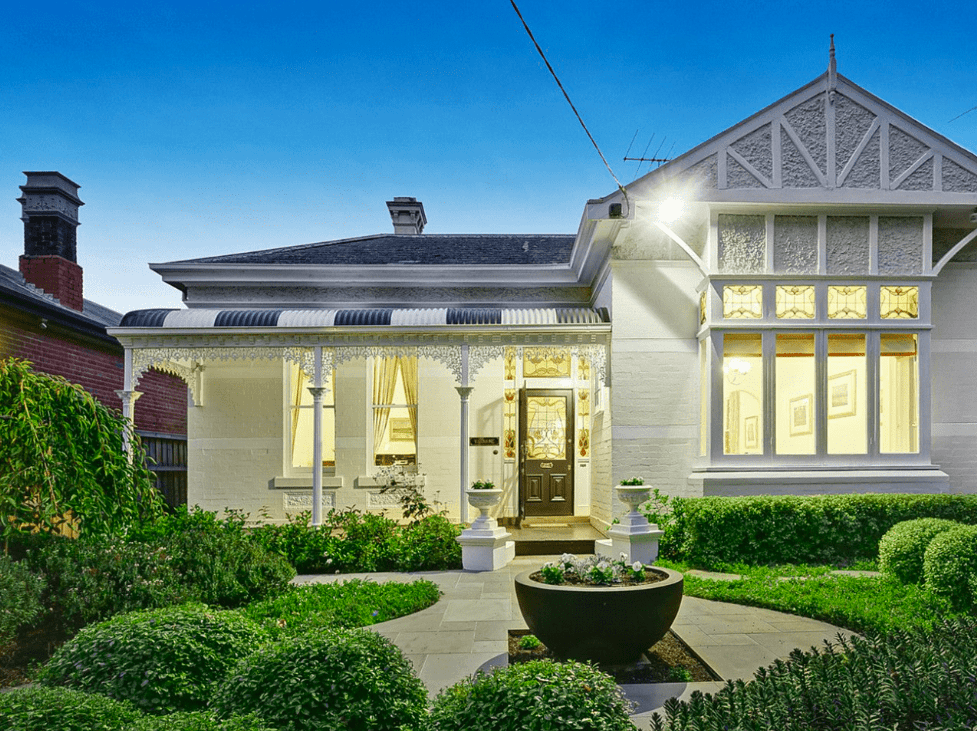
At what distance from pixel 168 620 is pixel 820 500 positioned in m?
8.18

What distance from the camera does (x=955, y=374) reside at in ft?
36.5

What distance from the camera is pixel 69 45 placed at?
7.61 m

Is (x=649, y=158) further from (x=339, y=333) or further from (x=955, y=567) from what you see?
(x=955, y=567)

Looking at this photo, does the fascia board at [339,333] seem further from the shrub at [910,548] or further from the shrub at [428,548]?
the shrub at [910,548]

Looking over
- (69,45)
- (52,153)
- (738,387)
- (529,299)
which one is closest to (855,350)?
(738,387)

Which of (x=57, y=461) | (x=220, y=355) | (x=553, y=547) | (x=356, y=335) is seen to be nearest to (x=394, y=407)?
(x=356, y=335)

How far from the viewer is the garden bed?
4.92 m

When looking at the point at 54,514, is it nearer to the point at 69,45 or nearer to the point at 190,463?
the point at 69,45

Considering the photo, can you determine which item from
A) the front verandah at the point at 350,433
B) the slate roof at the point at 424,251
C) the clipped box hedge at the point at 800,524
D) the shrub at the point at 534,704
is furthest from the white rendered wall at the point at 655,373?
the shrub at the point at 534,704

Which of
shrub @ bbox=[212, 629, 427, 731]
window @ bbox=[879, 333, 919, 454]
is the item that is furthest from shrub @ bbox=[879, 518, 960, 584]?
shrub @ bbox=[212, 629, 427, 731]

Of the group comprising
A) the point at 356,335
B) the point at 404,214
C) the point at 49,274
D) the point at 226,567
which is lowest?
the point at 226,567

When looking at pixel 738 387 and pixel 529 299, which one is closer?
pixel 738 387

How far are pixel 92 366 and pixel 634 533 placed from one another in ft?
36.1

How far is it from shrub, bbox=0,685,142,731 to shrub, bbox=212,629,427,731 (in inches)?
19.6
